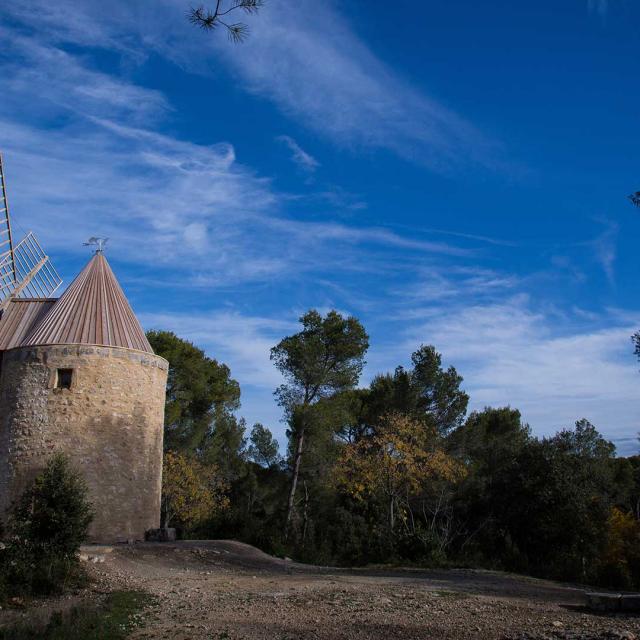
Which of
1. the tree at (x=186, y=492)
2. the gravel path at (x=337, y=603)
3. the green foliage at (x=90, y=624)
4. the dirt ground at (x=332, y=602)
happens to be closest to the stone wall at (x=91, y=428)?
the dirt ground at (x=332, y=602)

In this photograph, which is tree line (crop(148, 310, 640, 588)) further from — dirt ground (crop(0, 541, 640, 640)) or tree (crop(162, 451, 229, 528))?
dirt ground (crop(0, 541, 640, 640))

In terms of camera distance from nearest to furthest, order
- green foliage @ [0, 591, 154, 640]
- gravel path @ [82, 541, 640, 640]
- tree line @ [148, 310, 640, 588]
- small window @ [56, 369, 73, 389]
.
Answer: green foliage @ [0, 591, 154, 640] → gravel path @ [82, 541, 640, 640] → small window @ [56, 369, 73, 389] → tree line @ [148, 310, 640, 588]

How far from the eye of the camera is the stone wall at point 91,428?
1526 cm

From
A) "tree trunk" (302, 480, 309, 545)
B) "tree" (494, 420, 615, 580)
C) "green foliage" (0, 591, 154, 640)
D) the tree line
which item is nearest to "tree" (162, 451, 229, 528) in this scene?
the tree line

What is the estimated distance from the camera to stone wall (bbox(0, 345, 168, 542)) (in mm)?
15258

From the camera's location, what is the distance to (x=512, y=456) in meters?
22.1

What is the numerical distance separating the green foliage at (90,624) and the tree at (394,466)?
10.8 metres

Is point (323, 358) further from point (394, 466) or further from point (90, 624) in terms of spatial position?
point (90, 624)

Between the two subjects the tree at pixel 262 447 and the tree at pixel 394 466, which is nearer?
the tree at pixel 394 466

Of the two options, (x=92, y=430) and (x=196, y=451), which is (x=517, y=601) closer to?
(x=92, y=430)

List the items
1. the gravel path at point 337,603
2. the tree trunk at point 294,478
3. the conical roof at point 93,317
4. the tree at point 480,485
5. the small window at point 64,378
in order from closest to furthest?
the gravel path at point 337,603 < the small window at point 64,378 < the conical roof at point 93,317 < the tree at point 480,485 < the tree trunk at point 294,478

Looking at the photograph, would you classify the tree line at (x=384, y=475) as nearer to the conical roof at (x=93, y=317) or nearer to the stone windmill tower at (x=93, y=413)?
the stone windmill tower at (x=93, y=413)

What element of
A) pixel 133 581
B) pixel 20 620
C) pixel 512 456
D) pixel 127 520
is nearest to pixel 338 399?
pixel 512 456

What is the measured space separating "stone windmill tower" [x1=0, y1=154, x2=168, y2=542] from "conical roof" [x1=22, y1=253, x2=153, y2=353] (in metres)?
0.04
